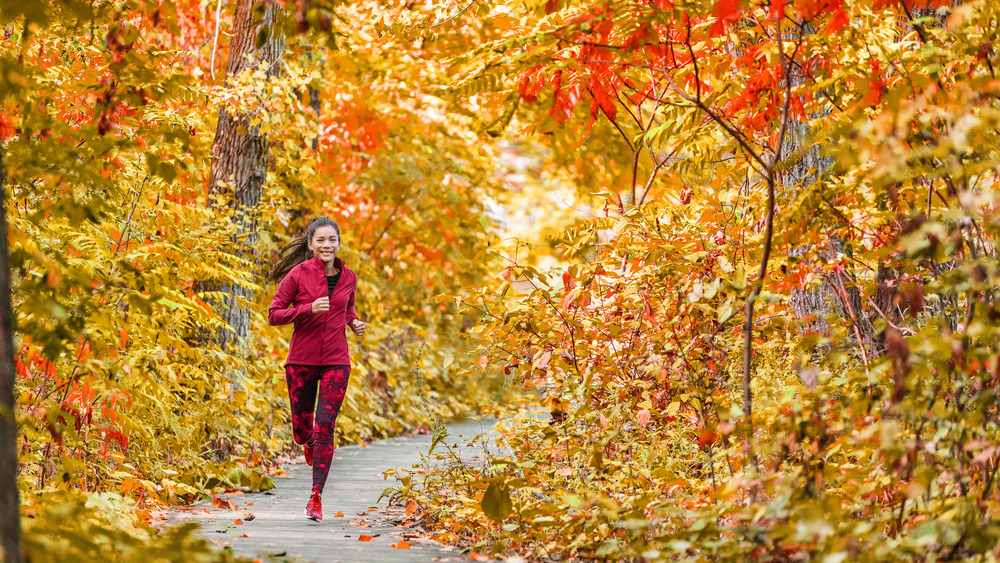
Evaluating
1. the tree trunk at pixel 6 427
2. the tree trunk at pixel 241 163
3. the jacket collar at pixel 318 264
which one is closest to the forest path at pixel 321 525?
the tree trunk at pixel 6 427

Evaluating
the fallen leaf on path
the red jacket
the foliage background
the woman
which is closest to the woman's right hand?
the woman

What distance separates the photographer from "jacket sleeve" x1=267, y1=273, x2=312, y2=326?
654 cm

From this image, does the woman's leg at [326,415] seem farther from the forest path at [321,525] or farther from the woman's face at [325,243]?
the woman's face at [325,243]

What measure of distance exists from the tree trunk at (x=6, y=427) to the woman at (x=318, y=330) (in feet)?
11.6

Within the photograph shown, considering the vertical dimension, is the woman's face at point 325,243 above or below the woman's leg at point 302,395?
above

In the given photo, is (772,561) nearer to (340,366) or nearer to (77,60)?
(340,366)

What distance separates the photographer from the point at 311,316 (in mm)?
6629

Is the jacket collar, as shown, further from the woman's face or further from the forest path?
the forest path

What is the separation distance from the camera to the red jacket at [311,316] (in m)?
Result: 6.61

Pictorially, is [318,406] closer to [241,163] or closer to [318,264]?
[318,264]

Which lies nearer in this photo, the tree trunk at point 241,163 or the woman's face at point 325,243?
the woman's face at point 325,243

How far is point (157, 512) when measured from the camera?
6129 mm

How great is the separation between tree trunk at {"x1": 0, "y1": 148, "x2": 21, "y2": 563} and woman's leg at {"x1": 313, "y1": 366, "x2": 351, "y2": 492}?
136 inches

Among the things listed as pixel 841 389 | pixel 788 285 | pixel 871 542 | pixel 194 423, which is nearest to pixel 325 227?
pixel 194 423
